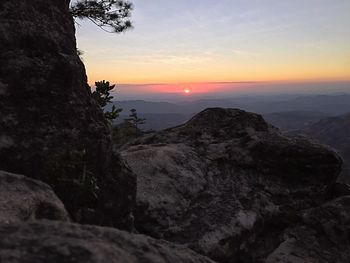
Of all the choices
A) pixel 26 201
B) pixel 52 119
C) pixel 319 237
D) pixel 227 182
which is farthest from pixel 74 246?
pixel 319 237

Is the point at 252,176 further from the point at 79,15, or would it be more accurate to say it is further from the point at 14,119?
the point at 79,15

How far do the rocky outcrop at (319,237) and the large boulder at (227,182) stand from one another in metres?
0.33

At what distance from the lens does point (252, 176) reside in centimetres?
1291

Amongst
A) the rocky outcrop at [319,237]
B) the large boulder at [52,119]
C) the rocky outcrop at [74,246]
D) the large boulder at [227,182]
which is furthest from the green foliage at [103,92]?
the rocky outcrop at [74,246]

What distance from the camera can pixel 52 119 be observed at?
770cm

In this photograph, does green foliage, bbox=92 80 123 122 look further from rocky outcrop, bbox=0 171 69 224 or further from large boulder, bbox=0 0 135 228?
rocky outcrop, bbox=0 171 69 224

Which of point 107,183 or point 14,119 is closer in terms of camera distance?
point 14,119

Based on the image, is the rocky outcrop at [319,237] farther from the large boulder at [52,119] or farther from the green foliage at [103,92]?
the green foliage at [103,92]

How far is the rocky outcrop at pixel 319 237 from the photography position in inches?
424

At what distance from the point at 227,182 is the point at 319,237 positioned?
10.1ft

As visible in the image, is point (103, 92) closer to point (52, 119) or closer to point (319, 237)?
point (52, 119)

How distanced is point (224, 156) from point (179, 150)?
5.17 ft

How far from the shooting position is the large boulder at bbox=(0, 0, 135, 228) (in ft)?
23.7

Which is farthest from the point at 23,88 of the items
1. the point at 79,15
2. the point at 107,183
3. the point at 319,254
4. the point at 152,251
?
the point at 79,15
